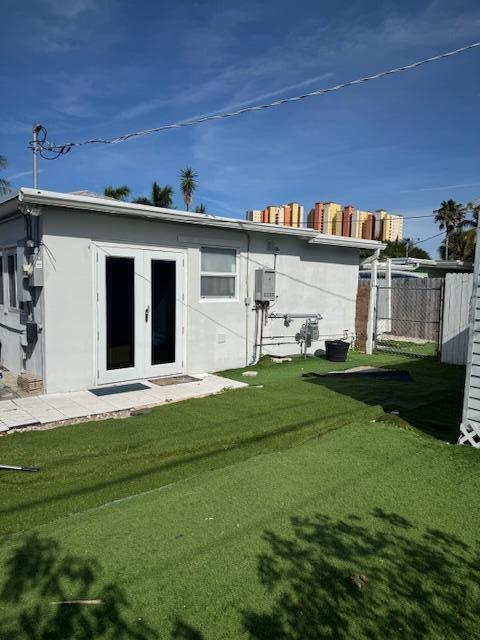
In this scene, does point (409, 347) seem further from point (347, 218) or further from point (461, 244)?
point (461, 244)

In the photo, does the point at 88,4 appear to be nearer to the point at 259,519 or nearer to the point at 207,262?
the point at 207,262

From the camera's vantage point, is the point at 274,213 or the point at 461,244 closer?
the point at 274,213

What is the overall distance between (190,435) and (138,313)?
2.87m

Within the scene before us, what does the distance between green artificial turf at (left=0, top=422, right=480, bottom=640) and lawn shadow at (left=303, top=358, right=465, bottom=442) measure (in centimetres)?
163

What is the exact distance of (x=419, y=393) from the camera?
7094 millimetres

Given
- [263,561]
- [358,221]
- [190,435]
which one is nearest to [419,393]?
[190,435]

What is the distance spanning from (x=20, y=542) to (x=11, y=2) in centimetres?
823

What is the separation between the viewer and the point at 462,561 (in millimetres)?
2777

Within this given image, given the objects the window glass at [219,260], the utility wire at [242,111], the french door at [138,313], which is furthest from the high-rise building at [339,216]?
the french door at [138,313]

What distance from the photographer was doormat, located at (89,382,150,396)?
6.62 meters

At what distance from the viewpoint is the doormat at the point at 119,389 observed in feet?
21.7

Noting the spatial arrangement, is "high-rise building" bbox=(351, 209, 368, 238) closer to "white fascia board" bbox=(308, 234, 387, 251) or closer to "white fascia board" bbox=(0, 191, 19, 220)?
"white fascia board" bbox=(308, 234, 387, 251)

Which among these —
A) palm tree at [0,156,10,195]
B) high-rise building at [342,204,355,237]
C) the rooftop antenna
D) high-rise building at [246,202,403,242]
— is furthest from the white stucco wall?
palm tree at [0,156,10,195]

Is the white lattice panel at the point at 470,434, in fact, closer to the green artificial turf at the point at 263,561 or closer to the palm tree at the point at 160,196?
the green artificial turf at the point at 263,561
